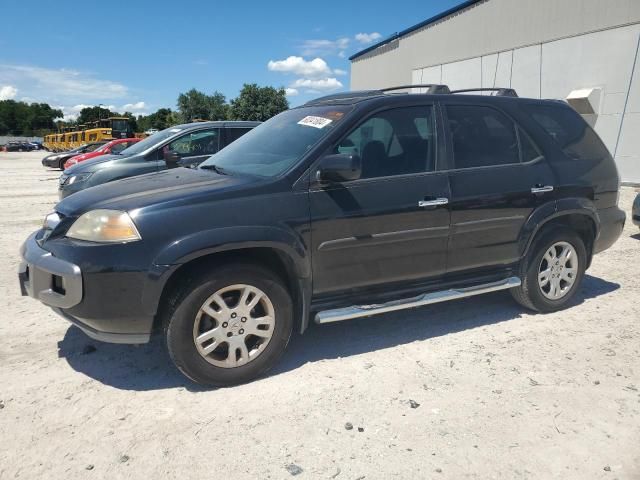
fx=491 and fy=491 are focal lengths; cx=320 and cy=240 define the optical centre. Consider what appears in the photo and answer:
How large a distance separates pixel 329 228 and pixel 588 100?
1517 centimetres

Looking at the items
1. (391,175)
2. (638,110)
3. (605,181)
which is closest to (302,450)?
(391,175)

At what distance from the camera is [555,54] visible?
1653 centimetres

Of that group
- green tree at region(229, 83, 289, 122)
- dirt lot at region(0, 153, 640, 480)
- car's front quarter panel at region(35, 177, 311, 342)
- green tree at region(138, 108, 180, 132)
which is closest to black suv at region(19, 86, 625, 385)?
car's front quarter panel at region(35, 177, 311, 342)

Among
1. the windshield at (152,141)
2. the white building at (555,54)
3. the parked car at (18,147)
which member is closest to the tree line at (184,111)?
the parked car at (18,147)

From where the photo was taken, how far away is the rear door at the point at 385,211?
328 cm

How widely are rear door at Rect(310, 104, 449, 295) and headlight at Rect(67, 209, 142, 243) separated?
1120 millimetres

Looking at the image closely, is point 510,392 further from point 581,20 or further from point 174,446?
point 581,20

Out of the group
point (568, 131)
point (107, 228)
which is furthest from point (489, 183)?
point (107, 228)

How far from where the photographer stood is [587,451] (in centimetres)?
253

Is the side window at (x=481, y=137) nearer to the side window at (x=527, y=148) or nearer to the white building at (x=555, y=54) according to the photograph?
the side window at (x=527, y=148)

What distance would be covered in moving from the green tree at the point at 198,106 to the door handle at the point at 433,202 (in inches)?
2885

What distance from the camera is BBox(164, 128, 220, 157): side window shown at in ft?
26.7

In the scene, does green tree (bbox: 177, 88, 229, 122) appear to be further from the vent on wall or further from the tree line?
the vent on wall

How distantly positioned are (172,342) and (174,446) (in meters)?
0.61
